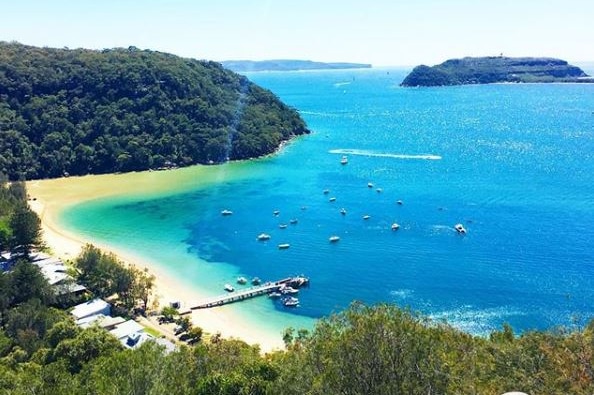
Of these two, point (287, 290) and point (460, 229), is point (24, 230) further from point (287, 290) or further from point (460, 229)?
point (460, 229)

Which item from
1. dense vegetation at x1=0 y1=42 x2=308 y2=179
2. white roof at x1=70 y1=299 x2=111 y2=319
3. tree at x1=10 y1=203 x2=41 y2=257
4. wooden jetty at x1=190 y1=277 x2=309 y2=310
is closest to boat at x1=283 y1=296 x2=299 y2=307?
wooden jetty at x1=190 y1=277 x2=309 y2=310

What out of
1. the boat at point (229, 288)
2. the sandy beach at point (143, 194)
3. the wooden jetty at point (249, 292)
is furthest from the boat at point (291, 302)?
the boat at point (229, 288)

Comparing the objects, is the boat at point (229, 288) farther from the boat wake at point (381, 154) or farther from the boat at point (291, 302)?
the boat wake at point (381, 154)

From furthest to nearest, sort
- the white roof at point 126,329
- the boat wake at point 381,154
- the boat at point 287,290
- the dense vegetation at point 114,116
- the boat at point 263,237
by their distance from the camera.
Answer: the boat wake at point 381,154 < the dense vegetation at point 114,116 < the boat at point 263,237 < the boat at point 287,290 < the white roof at point 126,329

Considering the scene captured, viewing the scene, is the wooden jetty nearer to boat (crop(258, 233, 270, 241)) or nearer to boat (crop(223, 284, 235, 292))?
boat (crop(223, 284, 235, 292))

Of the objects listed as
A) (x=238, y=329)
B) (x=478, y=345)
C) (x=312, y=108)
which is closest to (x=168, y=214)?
(x=238, y=329)
